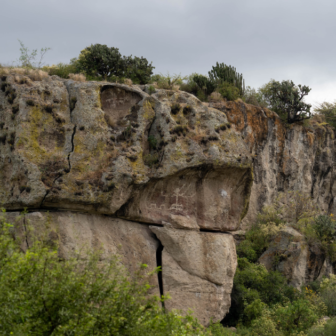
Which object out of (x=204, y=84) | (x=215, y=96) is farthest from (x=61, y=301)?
(x=204, y=84)

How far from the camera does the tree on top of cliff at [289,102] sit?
28438 millimetres

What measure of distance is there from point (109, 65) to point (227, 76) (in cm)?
840

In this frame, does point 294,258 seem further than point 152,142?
Yes

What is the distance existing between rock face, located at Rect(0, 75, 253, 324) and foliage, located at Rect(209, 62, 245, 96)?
28.7 ft

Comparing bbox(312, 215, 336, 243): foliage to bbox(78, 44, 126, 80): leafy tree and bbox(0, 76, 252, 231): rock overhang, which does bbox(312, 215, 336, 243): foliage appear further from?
bbox(78, 44, 126, 80): leafy tree

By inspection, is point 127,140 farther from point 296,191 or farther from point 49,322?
point 296,191

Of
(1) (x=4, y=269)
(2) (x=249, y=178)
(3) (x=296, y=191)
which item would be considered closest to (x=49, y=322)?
(1) (x=4, y=269)

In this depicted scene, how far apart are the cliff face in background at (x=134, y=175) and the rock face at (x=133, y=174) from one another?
39mm

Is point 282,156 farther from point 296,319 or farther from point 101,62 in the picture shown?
point 101,62

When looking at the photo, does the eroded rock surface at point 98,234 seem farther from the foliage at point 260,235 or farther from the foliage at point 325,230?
the foliage at point 325,230

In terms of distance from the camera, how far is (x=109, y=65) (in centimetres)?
2072

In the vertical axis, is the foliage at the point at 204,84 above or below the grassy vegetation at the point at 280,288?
above

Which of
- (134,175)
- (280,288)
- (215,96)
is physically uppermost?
(215,96)

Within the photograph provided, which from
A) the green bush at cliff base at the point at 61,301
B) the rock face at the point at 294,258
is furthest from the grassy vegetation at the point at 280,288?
the green bush at cliff base at the point at 61,301
